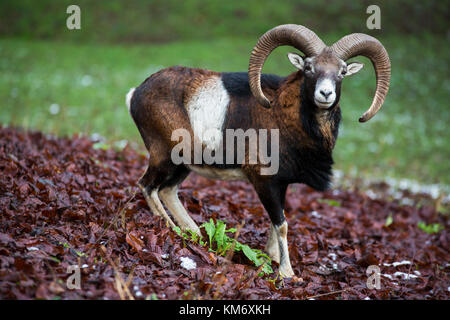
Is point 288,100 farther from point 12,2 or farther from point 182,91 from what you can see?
point 12,2

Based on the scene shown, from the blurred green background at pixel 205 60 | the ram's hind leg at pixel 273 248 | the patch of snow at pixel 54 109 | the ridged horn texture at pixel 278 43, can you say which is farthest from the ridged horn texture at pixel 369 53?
the patch of snow at pixel 54 109

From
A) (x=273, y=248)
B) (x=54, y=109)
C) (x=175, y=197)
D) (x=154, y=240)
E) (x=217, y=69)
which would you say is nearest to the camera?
(x=154, y=240)

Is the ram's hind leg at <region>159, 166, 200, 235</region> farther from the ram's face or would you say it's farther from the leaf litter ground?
the ram's face

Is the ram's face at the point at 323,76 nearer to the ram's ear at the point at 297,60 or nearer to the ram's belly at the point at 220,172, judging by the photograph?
the ram's ear at the point at 297,60

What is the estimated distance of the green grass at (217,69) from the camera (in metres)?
15.5

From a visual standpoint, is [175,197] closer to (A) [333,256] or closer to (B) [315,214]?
(A) [333,256]

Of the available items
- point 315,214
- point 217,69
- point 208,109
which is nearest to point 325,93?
point 208,109

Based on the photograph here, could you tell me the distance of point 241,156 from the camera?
598 cm

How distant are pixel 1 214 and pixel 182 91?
8.60 ft

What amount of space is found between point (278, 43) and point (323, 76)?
775mm

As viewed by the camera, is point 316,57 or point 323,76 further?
point 316,57

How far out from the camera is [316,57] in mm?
5688

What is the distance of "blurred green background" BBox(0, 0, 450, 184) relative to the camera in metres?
16.2
